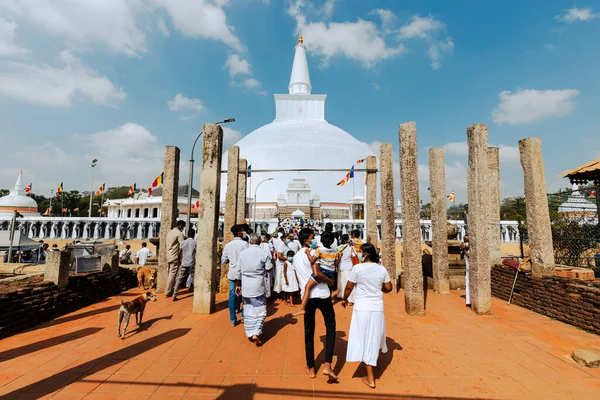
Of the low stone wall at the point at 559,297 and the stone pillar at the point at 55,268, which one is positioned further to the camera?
the stone pillar at the point at 55,268

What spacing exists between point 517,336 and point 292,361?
361cm

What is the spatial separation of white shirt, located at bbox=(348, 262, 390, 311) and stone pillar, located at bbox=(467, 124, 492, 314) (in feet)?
12.1

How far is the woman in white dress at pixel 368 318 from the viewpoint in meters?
3.19

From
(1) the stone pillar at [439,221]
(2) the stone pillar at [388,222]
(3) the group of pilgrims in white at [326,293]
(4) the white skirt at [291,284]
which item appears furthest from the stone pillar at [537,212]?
(4) the white skirt at [291,284]

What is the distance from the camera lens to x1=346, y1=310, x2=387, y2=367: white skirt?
Answer: 3180 millimetres

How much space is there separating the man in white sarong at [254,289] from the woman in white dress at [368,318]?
1560 mm

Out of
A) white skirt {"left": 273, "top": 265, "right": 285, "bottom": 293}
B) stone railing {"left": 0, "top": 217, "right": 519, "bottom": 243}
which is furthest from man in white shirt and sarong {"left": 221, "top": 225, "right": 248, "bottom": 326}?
stone railing {"left": 0, "top": 217, "right": 519, "bottom": 243}

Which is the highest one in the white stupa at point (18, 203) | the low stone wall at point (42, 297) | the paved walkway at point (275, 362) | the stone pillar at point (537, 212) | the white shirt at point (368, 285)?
the white stupa at point (18, 203)

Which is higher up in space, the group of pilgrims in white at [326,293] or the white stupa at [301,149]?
the white stupa at [301,149]

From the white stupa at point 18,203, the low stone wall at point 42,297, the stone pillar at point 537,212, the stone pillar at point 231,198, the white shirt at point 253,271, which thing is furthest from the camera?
the white stupa at point 18,203

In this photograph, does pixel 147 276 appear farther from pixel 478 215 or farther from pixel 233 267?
pixel 478 215

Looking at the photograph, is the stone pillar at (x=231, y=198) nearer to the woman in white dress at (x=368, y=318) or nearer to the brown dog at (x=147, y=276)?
the brown dog at (x=147, y=276)

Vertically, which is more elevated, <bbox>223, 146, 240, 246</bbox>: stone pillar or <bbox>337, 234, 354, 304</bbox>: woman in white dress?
<bbox>223, 146, 240, 246</bbox>: stone pillar

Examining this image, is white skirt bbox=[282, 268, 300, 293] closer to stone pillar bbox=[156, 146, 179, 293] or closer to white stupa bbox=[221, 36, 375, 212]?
stone pillar bbox=[156, 146, 179, 293]
